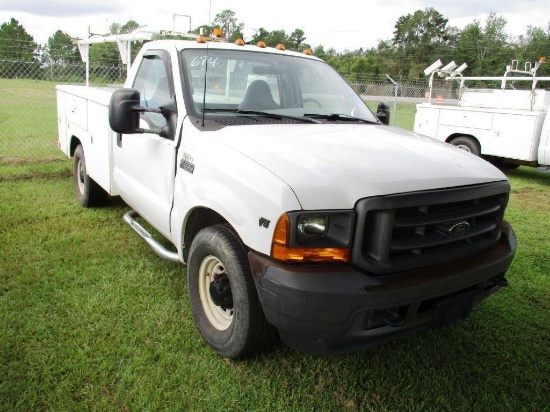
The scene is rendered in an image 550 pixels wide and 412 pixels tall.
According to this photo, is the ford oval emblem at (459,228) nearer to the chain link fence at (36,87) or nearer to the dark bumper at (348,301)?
the dark bumper at (348,301)

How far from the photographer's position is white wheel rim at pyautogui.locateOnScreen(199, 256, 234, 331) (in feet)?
9.65

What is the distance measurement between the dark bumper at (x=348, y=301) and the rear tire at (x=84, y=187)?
12.5ft

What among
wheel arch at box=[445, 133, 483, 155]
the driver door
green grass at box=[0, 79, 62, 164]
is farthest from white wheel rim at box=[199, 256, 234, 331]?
wheel arch at box=[445, 133, 483, 155]

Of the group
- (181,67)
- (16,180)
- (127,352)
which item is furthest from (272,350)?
(16,180)

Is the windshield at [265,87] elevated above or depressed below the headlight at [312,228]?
above

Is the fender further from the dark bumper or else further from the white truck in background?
the white truck in background

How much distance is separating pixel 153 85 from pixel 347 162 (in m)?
2.12

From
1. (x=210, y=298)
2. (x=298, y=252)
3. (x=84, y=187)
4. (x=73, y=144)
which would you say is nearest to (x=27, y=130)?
(x=73, y=144)

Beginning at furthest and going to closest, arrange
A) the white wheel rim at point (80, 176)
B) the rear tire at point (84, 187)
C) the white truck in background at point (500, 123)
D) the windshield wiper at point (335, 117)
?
the white truck in background at point (500, 123)
the white wheel rim at point (80, 176)
the rear tire at point (84, 187)
the windshield wiper at point (335, 117)

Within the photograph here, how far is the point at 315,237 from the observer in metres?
2.27

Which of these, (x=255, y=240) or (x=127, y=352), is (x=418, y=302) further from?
(x=127, y=352)

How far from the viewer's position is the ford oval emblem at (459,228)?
8.15ft

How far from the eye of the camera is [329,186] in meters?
2.24

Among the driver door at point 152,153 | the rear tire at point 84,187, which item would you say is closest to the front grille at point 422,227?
the driver door at point 152,153
